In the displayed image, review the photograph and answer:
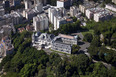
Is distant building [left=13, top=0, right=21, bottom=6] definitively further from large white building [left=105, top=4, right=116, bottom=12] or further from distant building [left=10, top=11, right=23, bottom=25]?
large white building [left=105, top=4, right=116, bottom=12]

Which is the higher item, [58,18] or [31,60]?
[58,18]

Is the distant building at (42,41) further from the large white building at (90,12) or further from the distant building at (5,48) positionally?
the large white building at (90,12)

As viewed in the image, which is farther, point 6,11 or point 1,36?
point 6,11

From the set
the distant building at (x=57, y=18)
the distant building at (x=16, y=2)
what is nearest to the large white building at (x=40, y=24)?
the distant building at (x=57, y=18)

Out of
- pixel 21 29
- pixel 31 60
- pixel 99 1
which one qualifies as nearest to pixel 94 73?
pixel 31 60

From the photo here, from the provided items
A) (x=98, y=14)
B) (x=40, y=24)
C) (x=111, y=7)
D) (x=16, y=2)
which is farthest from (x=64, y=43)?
(x=16, y=2)

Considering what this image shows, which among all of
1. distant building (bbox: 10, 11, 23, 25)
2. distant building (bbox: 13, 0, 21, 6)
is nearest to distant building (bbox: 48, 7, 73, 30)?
distant building (bbox: 10, 11, 23, 25)

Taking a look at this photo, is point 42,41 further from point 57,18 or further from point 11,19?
point 11,19

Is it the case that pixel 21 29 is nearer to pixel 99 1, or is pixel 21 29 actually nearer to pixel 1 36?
pixel 1 36
